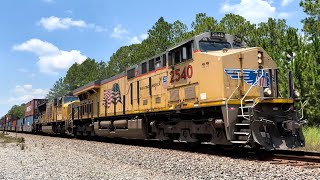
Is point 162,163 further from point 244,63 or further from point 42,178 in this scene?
point 244,63

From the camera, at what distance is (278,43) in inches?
1200

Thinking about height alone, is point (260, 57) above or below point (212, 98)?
above

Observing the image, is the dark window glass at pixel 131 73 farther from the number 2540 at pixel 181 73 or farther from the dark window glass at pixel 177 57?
the dark window glass at pixel 177 57

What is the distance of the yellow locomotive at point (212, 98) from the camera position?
9.08 metres

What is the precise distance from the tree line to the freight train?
2755mm

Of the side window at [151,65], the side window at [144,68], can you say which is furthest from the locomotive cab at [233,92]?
the side window at [144,68]

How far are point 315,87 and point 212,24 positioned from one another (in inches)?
583

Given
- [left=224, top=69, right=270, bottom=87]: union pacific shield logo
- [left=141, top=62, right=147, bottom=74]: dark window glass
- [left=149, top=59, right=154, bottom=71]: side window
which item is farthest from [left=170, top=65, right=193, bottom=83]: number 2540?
[left=141, top=62, right=147, bottom=74]: dark window glass

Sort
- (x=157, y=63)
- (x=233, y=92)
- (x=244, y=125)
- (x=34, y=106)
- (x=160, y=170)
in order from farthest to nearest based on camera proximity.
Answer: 1. (x=34, y=106)
2. (x=157, y=63)
3. (x=233, y=92)
4. (x=244, y=125)
5. (x=160, y=170)

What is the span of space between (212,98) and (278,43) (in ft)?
74.6

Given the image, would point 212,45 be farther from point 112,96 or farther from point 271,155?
point 112,96

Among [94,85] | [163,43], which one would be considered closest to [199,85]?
[94,85]

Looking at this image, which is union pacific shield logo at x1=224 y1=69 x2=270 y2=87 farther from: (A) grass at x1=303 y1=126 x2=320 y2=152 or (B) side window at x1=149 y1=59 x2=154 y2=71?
(B) side window at x1=149 y1=59 x2=154 y2=71

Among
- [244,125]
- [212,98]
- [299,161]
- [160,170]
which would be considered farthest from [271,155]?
[160,170]
